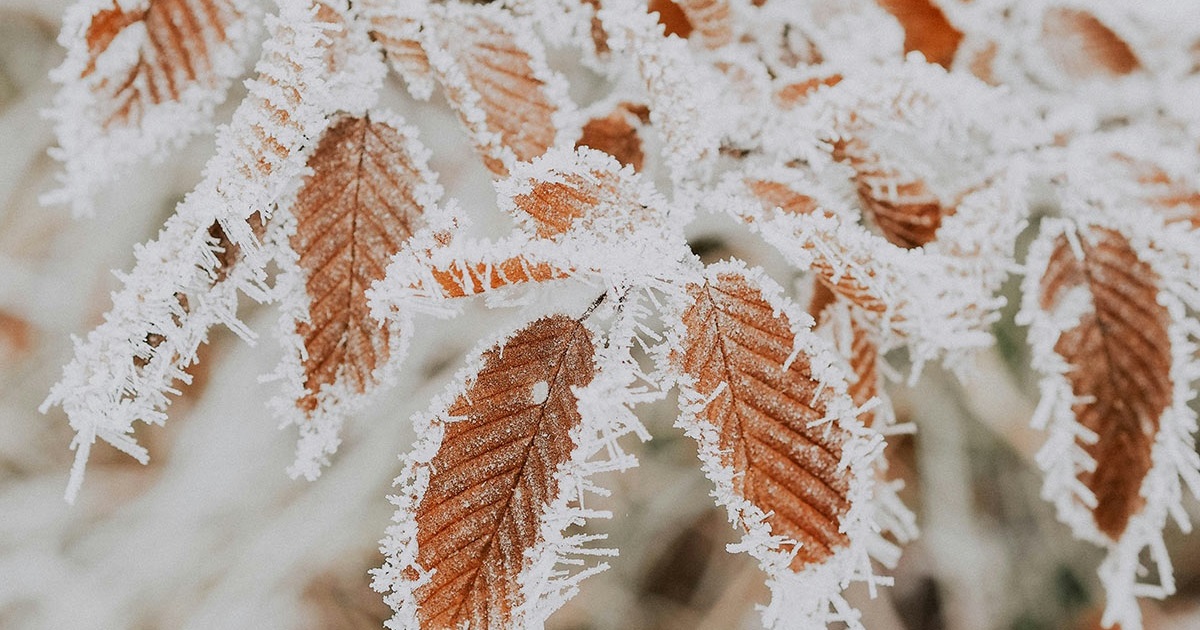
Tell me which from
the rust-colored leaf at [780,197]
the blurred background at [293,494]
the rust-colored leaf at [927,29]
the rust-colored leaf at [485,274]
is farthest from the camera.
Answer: the blurred background at [293,494]

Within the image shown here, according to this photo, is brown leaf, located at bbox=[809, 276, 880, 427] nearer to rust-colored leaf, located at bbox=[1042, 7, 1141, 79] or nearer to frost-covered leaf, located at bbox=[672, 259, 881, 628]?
frost-covered leaf, located at bbox=[672, 259, 881, 628]

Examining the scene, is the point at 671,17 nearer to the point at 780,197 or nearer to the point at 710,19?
the point at 710,19

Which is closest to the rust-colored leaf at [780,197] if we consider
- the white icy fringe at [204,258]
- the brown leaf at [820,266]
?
the brown leaf at [820,266]

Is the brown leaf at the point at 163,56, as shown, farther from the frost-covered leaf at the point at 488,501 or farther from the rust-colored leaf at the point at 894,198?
the rust-colored leaf at the point at 894,198

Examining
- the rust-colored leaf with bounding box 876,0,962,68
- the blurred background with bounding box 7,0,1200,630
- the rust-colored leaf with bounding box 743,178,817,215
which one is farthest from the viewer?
the blurred background with bounding box 7,0,1200,630

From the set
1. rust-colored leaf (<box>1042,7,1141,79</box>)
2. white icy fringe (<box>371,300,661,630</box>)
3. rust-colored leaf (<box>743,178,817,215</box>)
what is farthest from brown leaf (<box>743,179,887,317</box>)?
rust-colored leaf (<box>1042,7,1141,79</box>)

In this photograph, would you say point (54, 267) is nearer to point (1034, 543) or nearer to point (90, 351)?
point (90, 351)

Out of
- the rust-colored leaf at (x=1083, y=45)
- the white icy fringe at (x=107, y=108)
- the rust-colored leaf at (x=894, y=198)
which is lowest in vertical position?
the rust-colored leaf at (x=1083, y=45)

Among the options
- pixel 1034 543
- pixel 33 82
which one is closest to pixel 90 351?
pixel 33 82
